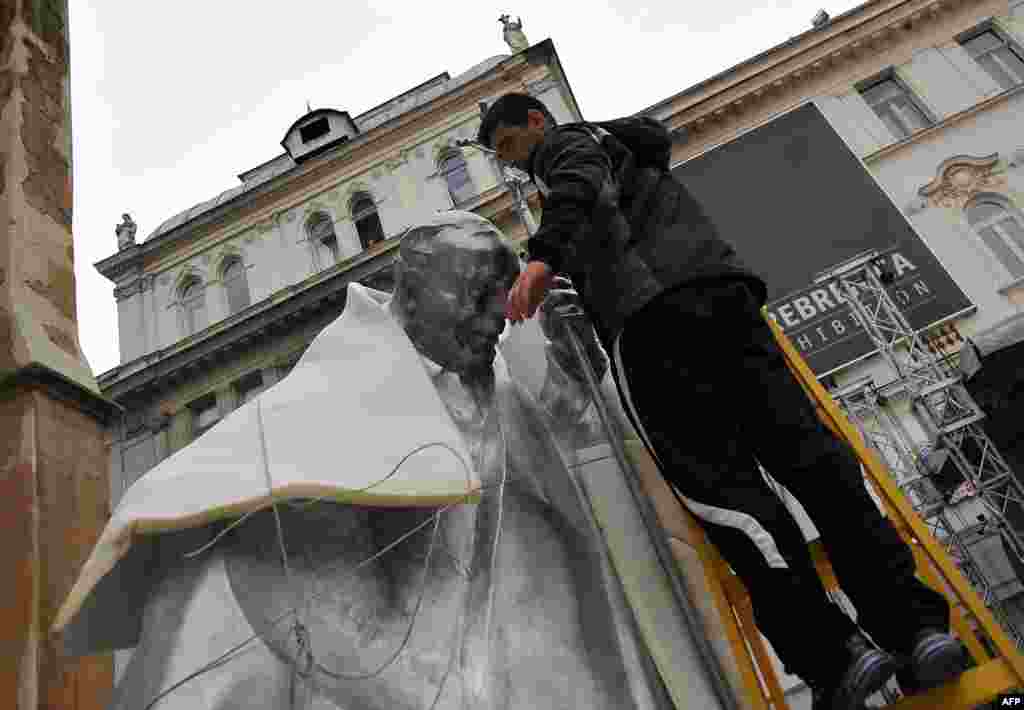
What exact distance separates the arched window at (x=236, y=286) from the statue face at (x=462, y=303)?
16.1 meters

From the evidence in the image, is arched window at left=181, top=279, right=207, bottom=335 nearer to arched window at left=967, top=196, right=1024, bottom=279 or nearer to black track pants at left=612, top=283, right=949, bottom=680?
arched window at left=967, top=196, right=1024, bottom=279

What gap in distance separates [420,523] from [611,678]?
0.63 meters

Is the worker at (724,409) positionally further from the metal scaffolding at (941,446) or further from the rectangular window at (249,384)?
the rectangular window at (249,384)

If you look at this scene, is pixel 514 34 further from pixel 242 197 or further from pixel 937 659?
pixel 937 659

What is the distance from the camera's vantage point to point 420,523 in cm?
202

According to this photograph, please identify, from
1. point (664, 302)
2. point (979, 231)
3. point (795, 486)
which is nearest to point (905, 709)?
point (795, 486)

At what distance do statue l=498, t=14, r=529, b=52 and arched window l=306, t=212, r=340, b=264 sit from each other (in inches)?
246

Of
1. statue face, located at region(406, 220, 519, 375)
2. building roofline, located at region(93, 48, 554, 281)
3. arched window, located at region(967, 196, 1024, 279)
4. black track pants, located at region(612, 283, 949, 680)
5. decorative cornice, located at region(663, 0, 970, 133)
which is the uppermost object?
building roofline, located at region(93, 48, 554, 281)

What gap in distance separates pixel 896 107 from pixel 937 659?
56.7ft

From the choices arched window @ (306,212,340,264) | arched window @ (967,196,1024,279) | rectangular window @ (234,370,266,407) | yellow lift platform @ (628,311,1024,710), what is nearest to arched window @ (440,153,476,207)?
arched window @ (306,212,340,264)

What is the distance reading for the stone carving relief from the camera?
1477cm

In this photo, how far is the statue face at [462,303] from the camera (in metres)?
2.57

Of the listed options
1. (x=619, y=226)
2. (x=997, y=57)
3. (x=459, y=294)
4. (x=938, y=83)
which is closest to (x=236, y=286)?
(x=938, y=83)

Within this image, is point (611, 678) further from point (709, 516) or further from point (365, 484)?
point (365, 484)
